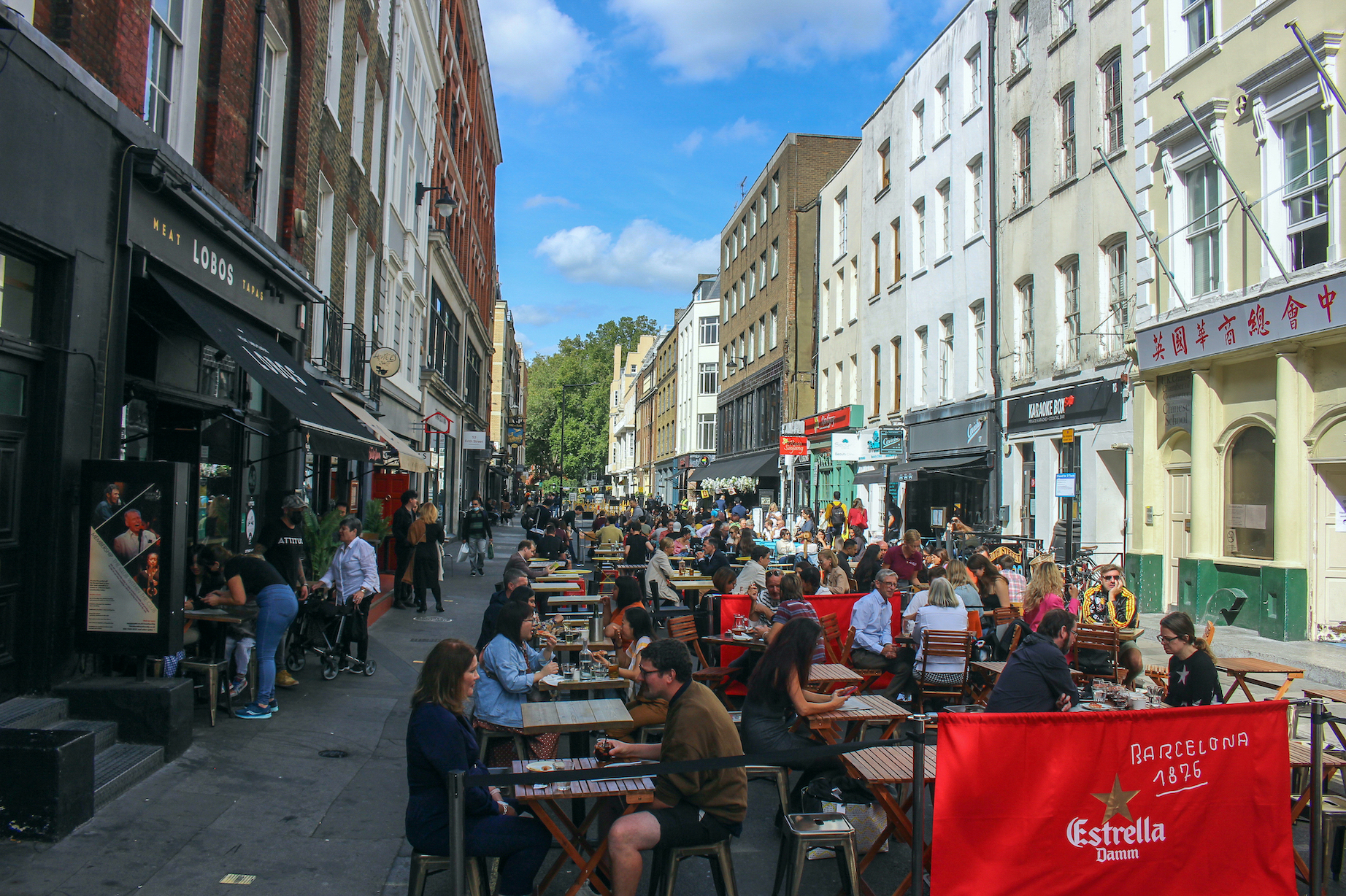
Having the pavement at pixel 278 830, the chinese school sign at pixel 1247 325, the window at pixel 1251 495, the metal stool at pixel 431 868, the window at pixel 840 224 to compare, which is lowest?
the pavement at pixel 278 830

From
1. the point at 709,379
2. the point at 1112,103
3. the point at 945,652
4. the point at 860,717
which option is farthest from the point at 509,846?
the point at 709,379

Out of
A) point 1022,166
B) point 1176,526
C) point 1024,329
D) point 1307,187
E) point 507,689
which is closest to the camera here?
point 507,689

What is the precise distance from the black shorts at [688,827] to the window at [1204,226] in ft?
42.1

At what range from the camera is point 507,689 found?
607 cm

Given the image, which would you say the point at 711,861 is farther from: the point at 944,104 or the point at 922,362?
the point at 944,104

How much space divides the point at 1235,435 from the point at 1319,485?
1.68m

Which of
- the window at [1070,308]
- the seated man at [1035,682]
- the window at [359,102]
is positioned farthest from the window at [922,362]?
the seated man at [1035,682]

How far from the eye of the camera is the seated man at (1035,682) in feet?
18.5

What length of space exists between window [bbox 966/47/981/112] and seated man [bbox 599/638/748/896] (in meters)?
21.2

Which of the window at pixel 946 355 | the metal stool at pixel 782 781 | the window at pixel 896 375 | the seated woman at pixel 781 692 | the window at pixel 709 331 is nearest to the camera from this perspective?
the metal stool at pixel 782 781

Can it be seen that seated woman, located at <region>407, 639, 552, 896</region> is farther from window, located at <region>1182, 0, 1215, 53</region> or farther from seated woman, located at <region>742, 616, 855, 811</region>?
window, located at <region>1182, 0, 1215, 53</region>

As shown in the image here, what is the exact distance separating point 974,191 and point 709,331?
1485 inches

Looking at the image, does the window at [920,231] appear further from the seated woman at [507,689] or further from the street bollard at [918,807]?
the street bollard at [918,807]

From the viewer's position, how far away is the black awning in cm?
836
